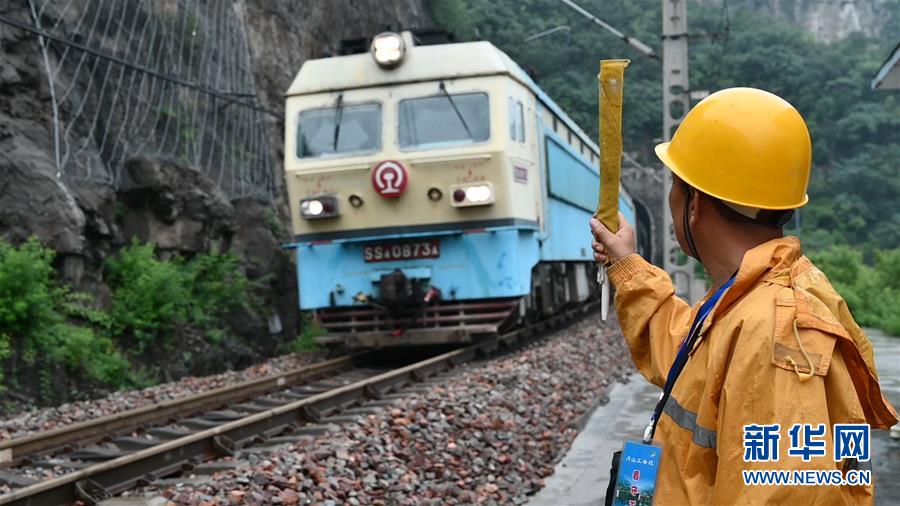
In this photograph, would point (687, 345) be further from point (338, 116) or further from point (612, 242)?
point (338, 116)

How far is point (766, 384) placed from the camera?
1.67 m

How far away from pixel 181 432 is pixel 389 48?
19.2ft

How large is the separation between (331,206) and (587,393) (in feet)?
12.9

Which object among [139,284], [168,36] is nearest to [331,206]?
[139,284]

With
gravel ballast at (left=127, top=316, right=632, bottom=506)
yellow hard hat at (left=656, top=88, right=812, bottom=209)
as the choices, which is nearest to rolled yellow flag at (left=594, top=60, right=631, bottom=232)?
yellow hard hat at (left=656, top=88, right=812, bottom=209)

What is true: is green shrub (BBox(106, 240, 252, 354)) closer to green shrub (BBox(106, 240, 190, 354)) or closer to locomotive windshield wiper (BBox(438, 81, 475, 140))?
green shrub (BBox(106, 240, 190, 354))

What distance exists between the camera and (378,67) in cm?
1176

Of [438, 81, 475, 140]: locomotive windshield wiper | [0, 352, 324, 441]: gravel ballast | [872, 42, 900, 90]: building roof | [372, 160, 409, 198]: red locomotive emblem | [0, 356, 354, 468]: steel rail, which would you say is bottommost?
[0, 352, 324, 441]: gravel ballast

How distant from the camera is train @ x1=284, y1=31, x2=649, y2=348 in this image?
11281mm

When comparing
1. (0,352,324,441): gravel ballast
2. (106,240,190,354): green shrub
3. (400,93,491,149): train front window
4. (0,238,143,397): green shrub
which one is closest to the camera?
(0,352,324,441): gravel ballast

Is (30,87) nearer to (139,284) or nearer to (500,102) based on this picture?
(139,284)

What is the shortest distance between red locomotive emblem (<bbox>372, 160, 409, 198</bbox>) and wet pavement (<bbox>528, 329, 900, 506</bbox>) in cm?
352

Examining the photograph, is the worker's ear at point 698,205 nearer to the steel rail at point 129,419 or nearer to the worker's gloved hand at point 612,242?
the worker's gloved hand at point 612,242

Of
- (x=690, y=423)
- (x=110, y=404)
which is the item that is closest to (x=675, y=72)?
(x=110, y=404)
